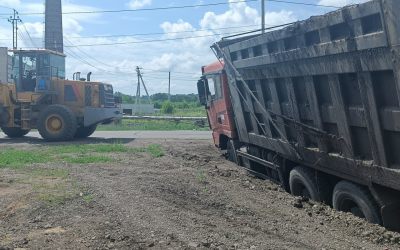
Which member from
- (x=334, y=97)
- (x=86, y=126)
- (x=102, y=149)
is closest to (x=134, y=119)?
(x=86, y=126)

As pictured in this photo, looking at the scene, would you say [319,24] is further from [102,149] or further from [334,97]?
[102,149]

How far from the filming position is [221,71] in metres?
11.8

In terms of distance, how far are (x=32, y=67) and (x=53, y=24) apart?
25.3 meters

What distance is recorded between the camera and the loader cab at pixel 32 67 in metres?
19.7

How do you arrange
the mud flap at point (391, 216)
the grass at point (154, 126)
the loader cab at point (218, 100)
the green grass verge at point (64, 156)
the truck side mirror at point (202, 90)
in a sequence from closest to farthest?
1. the mud flap at point (391, 216)
2. the green grass verge at point (64, 156)
3. the loader cab at point (218, 100)
4. the truck side mirror at point (202, 90)
5. the grass at point (154, 126)

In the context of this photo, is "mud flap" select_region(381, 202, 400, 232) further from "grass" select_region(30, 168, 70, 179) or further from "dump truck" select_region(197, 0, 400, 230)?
"grass" select_region(30, 168, 70, 179)

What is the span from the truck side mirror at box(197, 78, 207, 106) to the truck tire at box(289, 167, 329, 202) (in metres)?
5.88

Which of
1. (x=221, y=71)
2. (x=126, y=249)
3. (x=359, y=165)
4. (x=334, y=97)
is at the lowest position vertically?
(x=126, y=249)

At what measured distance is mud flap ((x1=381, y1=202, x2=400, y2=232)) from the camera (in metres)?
5.67

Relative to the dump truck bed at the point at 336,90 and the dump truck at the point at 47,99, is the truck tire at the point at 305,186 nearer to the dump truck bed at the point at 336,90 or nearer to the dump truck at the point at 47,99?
the dump truck bed at the point at 336,90

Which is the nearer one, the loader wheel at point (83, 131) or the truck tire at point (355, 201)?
the truck tire at point (355, 201)

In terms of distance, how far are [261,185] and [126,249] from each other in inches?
181

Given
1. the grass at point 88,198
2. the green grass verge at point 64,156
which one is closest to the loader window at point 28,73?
the green grass verge at point 64,156

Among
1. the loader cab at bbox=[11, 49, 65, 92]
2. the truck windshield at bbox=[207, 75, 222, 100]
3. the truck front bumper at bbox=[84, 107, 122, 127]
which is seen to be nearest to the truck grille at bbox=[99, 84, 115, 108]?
the truck front bumper at bbox=[84, 107, 122, 127]
